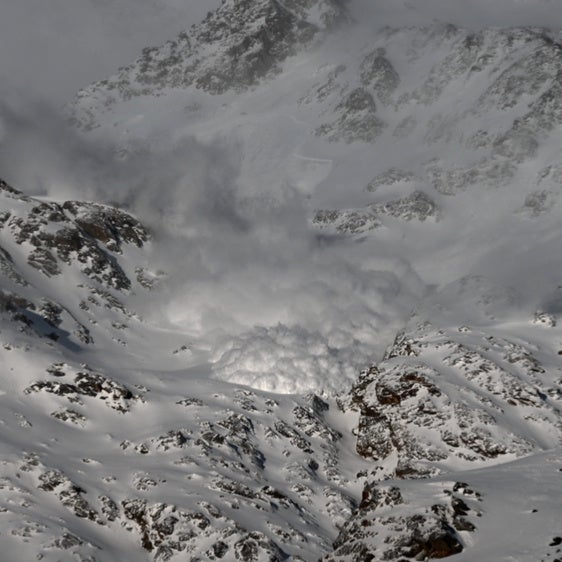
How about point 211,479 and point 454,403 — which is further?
point 454,403

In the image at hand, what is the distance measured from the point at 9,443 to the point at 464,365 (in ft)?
248

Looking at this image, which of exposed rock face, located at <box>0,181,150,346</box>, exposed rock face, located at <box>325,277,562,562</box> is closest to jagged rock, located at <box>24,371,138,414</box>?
exposed rock face, located at <box>0,181,150,346</box>

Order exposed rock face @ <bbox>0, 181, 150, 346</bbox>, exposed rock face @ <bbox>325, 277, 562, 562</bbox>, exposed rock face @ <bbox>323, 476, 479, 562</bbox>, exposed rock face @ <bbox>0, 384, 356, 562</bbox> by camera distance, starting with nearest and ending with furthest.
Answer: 1. exposed rock face @ <bbox>323, 476, 479, 562</bbox>
2. exposed rock face @ <bbox>0, 384, 356, 562</bbox>
3. exposed rock face @ <bbox>325, 277, 562, 562</bbox>
4. exposed rock face @ <bbox>0, 181, 150, 346</bbox>

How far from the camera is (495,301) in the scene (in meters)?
152

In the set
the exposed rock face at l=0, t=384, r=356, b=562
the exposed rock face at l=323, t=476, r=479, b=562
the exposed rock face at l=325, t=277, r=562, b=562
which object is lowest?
the exposed rock face at l=323, t=476, r=479, b=562

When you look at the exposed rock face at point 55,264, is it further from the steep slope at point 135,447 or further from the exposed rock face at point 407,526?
the exposed rock face at point 407,526

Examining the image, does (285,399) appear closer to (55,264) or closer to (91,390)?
(91,390)

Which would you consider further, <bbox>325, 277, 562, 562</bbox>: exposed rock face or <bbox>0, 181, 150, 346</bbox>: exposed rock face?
<bbox>0, 181, 150, 346</bbox>: exposed rock face

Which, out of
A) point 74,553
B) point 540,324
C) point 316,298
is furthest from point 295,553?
point 316,298

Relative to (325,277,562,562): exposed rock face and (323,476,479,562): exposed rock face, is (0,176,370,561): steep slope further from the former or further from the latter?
(323,476,479,562): exposed rock face

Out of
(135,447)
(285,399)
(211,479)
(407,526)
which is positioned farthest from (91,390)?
(407,526)

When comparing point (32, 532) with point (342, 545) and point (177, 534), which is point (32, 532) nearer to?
point (177, 534)

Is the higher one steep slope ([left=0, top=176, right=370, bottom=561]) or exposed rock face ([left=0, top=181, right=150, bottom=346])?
exposed rock face ([left=0, top=181, right=150, bottom=346])

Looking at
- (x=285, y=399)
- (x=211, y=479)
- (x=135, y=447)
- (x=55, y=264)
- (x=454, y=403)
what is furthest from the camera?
(x=55, y=264)
